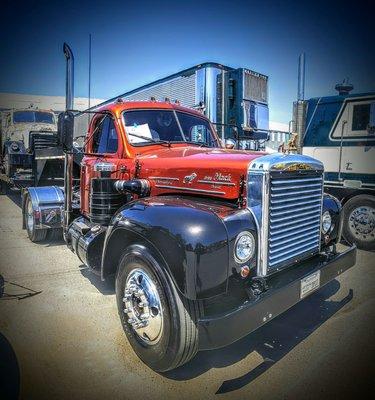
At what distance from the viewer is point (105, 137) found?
→ 4312 millimetres

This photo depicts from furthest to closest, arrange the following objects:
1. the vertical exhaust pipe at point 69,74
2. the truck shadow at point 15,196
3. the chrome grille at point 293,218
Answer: the truck shadow at point 15,196 → the vertical exhaust pipe at point 69,74 → the chrome grille at point 293,218

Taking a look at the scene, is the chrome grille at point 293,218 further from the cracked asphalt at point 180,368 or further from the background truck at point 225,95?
the background truck at point 225,95

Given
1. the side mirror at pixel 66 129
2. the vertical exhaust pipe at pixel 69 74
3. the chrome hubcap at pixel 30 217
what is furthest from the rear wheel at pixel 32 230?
the vertical exhaust pipe at pixel 69 74

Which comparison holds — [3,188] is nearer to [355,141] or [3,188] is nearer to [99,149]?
[99,149]

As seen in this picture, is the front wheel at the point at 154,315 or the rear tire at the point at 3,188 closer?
the front wheel at the point at 154,315

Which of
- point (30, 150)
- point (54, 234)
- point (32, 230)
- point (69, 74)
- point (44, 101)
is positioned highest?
point (44, 101)

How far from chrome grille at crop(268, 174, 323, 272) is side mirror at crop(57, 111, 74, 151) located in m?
2.37

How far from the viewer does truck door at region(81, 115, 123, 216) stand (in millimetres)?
4070

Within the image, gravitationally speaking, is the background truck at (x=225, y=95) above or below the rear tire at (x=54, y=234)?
above

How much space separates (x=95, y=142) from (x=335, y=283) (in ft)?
12.1

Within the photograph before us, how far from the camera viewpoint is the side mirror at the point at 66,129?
12.2ft

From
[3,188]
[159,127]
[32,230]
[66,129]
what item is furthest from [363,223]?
[3,188]

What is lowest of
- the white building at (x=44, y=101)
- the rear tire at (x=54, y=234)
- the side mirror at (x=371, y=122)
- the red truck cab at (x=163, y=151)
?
the rear tire at (x=54, y=234)

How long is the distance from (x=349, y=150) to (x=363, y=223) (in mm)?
1531
